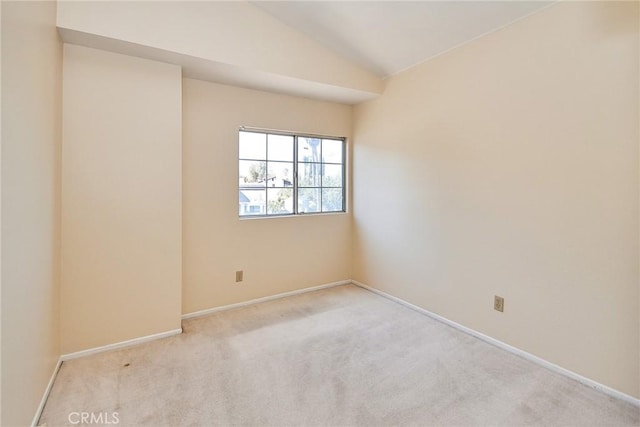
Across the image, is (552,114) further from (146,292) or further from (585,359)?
(146,292)

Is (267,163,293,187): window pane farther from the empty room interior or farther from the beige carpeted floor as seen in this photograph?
the beige carpeted floor

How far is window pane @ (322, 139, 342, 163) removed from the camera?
394 cm

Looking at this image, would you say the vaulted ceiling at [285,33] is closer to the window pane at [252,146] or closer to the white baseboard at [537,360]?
the window pane at [252,146]

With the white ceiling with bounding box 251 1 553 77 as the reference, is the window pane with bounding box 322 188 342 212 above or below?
below

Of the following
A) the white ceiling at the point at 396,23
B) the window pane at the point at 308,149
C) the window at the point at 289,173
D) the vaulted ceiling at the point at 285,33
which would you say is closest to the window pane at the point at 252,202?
the window at the point at 289,173

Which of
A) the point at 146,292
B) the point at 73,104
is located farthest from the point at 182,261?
the point at 73,104

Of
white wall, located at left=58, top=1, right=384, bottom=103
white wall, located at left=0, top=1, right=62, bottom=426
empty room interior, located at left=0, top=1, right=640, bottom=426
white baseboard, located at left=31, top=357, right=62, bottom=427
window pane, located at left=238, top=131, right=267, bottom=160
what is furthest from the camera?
window pane, located at left=238, top=131, right=267, bottom=160

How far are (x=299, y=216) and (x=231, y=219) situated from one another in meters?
0.78

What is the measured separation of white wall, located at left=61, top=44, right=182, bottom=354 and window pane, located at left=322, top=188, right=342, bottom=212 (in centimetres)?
176

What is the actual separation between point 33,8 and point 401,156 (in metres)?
2.89

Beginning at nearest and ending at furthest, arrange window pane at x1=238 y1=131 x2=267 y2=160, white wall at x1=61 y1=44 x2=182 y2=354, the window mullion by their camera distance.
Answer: white wall at x1=61 y1=44 x2=182 y2=354, window pane at x1=238 y1=131 x2=267 y2=160, the window mullion

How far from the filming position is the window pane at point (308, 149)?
372 cm

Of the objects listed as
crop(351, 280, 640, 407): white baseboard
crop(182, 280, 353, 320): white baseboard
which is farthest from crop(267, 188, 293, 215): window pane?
crop(351, 280, 640, 407): white baseboard

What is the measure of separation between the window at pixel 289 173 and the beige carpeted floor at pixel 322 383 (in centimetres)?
131
